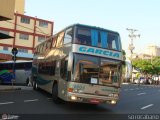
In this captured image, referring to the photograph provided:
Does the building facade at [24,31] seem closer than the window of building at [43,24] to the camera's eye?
Yes

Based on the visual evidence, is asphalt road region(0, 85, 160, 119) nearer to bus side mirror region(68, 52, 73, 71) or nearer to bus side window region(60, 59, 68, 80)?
bus side window region(60, 59, 68, 80)

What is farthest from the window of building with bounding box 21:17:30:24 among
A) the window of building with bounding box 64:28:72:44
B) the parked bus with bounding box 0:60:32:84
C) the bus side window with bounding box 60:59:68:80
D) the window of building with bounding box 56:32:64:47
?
the bus side window with bounding box 60:59:68:80

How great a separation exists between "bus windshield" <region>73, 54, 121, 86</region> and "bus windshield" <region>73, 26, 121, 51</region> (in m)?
0.76

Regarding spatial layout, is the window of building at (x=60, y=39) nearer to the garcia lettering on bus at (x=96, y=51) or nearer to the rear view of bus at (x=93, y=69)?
the rear view of bus at (x=93, y=69)

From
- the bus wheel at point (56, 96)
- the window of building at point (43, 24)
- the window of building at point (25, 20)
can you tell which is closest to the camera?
the bus wheel at point (56, 96)

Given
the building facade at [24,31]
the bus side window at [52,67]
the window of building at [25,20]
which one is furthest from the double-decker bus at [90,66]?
the window of building at [25,20]

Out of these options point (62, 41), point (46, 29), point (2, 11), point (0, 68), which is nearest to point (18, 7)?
point (46, 29)

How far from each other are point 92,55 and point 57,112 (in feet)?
9.59

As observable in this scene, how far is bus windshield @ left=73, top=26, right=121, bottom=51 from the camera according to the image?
15302 millimetres

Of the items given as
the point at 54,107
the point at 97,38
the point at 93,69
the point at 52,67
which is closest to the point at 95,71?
the point at 93,69

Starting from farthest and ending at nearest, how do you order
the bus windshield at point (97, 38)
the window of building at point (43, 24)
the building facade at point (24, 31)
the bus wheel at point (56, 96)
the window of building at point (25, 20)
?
1. the window of building at point (43, 24)
2. the window of building at point (25, 20)
3. the building facade at point (24, 31)
4. the bus wheel at point (56, 96)
5. the bus windshield at point (97, 38)

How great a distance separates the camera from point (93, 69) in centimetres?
1480

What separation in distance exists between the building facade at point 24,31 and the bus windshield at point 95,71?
176 ft

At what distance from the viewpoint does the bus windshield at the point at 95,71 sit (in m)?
14.7
